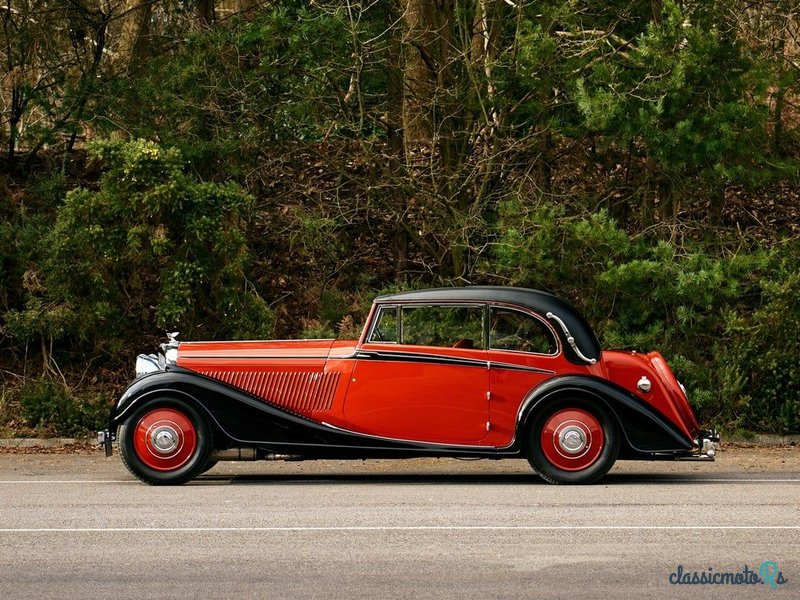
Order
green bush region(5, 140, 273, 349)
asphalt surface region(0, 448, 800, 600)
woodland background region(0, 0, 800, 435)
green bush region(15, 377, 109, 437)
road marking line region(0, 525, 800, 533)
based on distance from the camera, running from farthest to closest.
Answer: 1. green bush region(5, 140, 273, 349)
2. woodland background region(0, 0, 800, 435)
3. green bush region(15, 377, 109, 437)
4. road marking line region(0, 525, 800, 533)
5. asphalt surface region(0, 448, 800, 600)

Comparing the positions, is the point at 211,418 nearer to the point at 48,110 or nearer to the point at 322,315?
the point at 322,315

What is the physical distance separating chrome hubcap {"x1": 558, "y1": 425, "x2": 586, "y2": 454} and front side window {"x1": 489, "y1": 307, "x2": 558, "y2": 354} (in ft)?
2.48

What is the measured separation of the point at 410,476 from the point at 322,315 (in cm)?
686

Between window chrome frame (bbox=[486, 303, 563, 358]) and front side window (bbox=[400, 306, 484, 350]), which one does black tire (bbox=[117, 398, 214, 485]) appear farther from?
window chrome frame (bbox=[486, 303, 563, 358])

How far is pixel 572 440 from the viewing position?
12133mm

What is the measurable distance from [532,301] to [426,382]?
1.27m

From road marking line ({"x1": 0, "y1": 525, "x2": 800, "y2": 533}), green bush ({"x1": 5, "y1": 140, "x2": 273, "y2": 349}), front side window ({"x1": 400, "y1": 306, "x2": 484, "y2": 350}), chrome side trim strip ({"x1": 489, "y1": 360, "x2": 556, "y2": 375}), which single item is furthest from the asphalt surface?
green bush ({"x1": 5, "y1": 140, "x2": 273, "y2": 349})

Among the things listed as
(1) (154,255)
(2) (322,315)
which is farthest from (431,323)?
(2) (322,315)

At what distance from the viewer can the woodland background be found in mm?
17531

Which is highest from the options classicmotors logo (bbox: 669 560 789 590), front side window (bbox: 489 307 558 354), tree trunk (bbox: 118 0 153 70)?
tree trunk (bbox: 118 0 153 70)

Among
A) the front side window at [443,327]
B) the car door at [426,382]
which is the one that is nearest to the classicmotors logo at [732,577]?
the car door at [426,382]

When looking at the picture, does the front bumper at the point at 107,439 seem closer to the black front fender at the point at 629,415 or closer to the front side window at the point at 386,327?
the front side window at the point at 386,327

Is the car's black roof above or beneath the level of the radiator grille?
above

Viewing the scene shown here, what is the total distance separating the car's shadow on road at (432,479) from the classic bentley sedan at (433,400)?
0.48 m
